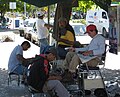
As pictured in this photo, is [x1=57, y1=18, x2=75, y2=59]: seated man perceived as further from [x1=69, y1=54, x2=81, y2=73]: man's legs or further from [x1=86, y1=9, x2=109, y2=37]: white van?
[x1=86, y1=9, x2=109, y2=37]: white van

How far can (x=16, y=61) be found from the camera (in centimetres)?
840

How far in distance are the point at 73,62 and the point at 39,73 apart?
1.74m

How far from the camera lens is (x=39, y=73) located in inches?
241

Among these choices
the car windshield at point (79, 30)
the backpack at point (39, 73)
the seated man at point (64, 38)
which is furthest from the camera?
the car windshield at point (79, 30)

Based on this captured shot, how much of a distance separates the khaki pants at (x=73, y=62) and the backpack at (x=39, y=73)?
161cm

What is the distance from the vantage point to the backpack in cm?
611

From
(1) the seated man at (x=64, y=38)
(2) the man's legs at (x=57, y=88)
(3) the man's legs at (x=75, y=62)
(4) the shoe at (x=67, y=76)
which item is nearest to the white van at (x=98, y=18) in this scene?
(1) the seated man at (x=64, y=38)

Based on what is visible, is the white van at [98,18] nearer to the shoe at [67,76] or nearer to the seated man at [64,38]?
the seated man at [64,38]

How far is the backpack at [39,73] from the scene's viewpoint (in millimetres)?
6105

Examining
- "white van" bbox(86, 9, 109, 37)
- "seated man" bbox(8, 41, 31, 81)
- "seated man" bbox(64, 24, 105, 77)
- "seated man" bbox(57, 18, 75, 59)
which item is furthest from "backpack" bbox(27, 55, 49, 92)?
"white van" bbox(86, 9, 109, 37)

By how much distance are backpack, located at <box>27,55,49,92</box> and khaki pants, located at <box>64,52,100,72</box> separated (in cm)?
161

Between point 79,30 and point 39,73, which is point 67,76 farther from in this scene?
point 79,30

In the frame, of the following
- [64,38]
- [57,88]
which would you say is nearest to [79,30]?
[64,38]

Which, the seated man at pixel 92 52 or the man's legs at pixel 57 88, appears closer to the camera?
the man's legs at pixel 57 88
